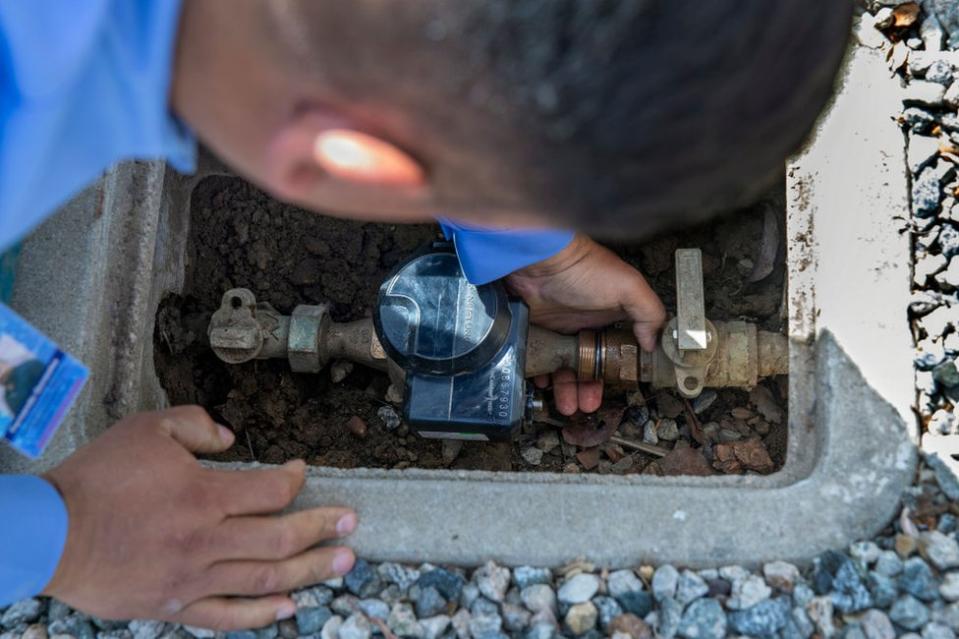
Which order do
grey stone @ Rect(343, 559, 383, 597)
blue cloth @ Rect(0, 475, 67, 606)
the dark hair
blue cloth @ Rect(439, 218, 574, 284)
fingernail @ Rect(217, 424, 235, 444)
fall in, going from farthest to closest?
blue cloth @ Rect(439, 218, 574, 284), fingernail @ Rect(217, 424, 235, 444), grey stone @ Rect(343, 559, 383, 597), blue cloth @ Rect(0, 475, 67, 606), the dark hair

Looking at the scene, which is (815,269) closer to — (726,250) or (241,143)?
(726,250)

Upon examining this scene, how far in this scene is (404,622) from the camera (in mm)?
1202

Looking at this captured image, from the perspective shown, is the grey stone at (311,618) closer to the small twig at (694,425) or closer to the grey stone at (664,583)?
the grey stone at (664,583)

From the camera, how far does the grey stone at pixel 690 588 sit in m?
1.20

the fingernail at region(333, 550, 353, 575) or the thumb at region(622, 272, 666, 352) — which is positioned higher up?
the thumb at region(622, 272, 666, 352)

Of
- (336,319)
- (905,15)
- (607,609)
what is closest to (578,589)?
(607,609)

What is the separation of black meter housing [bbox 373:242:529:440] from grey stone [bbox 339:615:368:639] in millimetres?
351

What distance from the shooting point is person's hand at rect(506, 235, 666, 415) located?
5.07 feet

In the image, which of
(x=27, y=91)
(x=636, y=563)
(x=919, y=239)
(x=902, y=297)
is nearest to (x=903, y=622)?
(x=636, y=563)

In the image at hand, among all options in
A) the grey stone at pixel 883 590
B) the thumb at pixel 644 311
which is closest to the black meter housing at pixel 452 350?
the thumb at pixel 644 311

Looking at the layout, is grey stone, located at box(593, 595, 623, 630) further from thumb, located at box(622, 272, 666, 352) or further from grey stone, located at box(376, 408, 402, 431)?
grey stone, located at box(376, 408, 402, 431)

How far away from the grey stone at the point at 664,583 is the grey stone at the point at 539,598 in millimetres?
133

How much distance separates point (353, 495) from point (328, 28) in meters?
0.76

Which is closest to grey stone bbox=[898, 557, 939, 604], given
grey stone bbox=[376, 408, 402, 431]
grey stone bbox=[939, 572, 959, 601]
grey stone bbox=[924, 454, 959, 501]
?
grey stone bbox=[939, 572, 959, 601]
